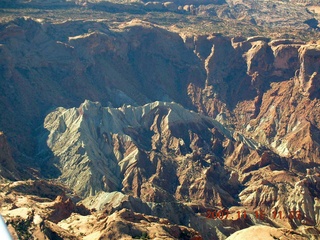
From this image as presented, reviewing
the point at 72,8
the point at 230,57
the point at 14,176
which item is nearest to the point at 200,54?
the point at 230,57

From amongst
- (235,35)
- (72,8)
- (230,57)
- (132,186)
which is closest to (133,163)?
(132,186)

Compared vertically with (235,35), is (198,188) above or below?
below

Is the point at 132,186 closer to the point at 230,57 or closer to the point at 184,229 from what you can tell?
the point at 184,229

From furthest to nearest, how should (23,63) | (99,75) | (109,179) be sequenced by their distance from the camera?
(99,75) < (23,63) < (109,179)

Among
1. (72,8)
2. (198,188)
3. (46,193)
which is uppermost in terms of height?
(72,8)

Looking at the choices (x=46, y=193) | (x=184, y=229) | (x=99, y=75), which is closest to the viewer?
(x=184, y=229)

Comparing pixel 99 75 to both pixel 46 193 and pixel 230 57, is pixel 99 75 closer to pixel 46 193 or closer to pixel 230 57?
pixel 230 57

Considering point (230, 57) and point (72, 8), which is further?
point (72, 8)
